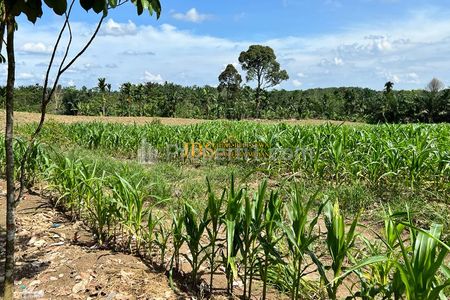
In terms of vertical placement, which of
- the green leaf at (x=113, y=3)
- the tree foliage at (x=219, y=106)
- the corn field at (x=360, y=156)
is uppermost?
the tree foliage at (x=219, y=106)

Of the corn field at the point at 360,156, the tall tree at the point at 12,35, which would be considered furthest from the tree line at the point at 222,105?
the tall tree at the point at 12,35

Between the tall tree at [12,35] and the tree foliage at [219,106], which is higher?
the tree foliage at [219,106]

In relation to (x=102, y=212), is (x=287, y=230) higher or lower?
higher

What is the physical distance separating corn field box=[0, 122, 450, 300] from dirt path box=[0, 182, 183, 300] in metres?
0.15

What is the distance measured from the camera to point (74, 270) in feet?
9.27

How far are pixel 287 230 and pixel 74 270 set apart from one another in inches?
66.2

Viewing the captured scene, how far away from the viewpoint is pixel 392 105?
39.5m

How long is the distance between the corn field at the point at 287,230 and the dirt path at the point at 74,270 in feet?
0.48

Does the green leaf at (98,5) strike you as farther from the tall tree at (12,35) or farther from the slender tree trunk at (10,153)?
the slender tree trunk at (10,153)

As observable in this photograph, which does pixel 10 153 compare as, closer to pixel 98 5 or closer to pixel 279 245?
pixel 98 5

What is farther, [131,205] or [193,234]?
[131,205]

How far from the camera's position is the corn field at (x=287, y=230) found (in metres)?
1.93

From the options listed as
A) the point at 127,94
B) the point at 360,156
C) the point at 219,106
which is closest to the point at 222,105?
the point at 219,106

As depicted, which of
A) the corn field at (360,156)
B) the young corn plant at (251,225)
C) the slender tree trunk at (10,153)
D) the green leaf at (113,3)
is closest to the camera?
the green leaf at (113,3)
